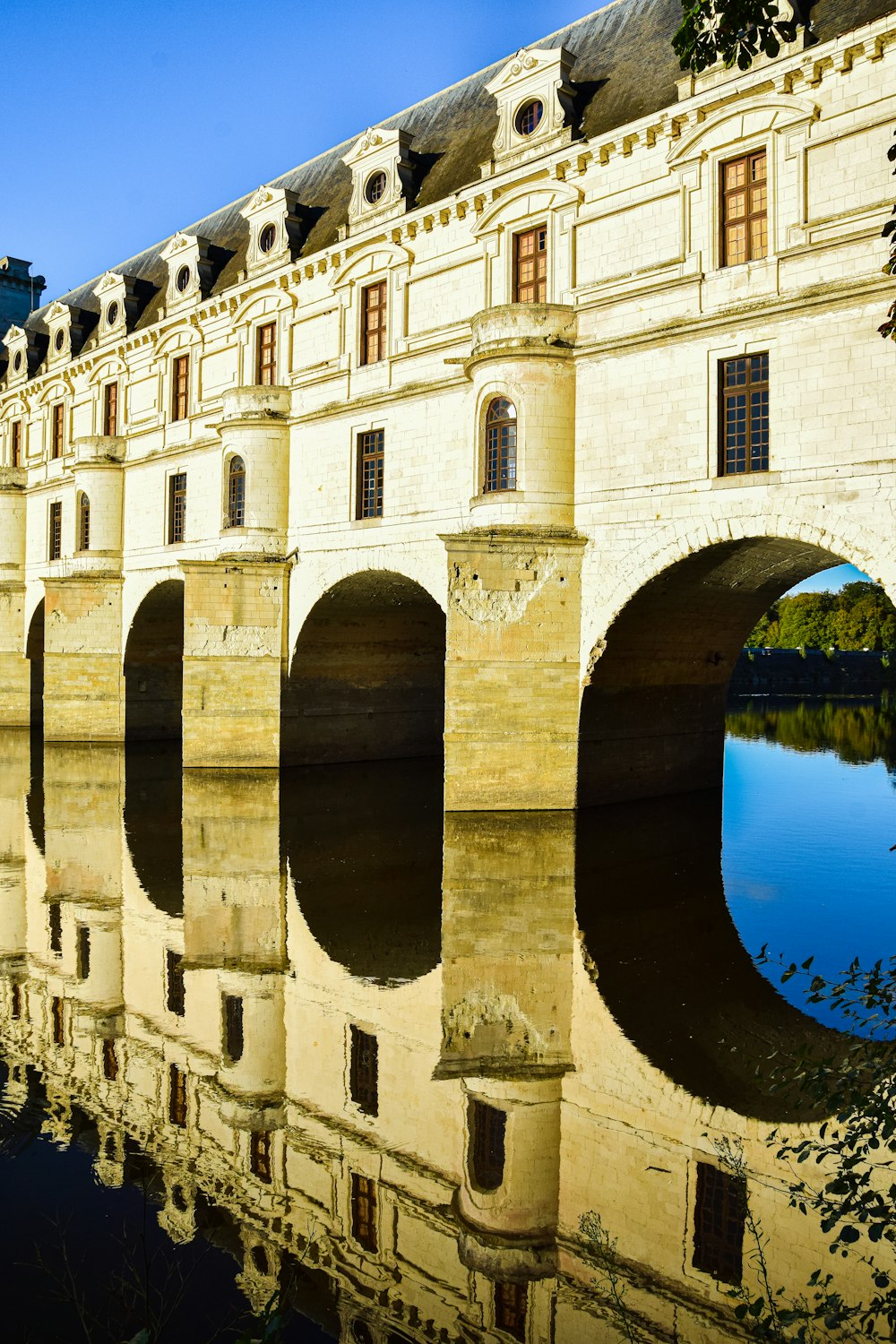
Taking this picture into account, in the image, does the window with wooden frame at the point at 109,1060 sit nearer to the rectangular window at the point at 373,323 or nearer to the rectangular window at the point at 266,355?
the rectangular window at the point at 373,323

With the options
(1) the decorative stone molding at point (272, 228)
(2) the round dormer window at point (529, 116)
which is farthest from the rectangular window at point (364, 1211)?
(1) the decorative stone molding at point (272, 228)

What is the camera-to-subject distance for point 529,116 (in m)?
18.1

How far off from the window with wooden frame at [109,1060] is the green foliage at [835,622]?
5830 cm

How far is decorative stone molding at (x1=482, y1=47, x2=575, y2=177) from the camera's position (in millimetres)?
17531

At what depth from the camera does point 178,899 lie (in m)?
11.9

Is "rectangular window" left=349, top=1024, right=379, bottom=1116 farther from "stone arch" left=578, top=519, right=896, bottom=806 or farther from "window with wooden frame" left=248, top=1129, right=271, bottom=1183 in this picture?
"stone arch" left=578, top=519, right=896, bottom=806

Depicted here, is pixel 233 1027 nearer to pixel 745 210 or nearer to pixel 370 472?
pixel 745 210

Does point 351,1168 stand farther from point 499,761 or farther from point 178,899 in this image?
point 499,761

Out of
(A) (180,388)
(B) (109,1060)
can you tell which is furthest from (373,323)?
(B) (109,1060)

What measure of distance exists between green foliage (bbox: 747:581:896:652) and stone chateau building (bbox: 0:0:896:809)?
44.2 meters

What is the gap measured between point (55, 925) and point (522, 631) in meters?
8.31

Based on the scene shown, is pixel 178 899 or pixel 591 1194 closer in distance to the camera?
pixel 591 1194

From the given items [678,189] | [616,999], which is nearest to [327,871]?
[616,999]

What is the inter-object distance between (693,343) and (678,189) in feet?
8.03
